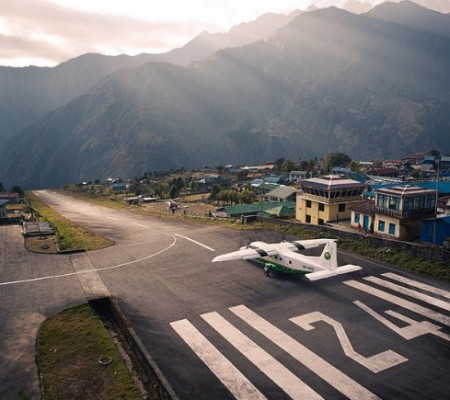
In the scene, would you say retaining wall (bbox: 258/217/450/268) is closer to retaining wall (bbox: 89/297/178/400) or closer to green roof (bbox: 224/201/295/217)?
retaining wall (bbox: 89/297/178/400)

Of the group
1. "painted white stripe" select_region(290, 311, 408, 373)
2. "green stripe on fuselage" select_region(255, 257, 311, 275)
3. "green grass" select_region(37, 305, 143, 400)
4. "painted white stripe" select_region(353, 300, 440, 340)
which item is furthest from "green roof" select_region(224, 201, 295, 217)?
"green grass" select_region(37, 305, 143, 400)

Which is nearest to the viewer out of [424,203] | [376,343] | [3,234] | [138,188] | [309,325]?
[376,343]

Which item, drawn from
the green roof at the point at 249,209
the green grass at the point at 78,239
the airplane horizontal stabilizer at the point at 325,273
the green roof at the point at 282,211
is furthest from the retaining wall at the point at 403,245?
the green roof at the point at 249,209

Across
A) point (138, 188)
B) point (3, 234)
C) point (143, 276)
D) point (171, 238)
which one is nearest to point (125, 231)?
point (171, 238)

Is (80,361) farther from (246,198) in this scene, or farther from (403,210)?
(246,198)

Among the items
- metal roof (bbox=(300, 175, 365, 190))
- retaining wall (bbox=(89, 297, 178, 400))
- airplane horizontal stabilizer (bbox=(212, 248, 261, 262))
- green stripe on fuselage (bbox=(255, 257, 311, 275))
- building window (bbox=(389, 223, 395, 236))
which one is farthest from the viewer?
metal roof (bbox=(300, 175, 365, 190))

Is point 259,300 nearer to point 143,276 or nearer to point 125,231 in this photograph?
point 143,276
